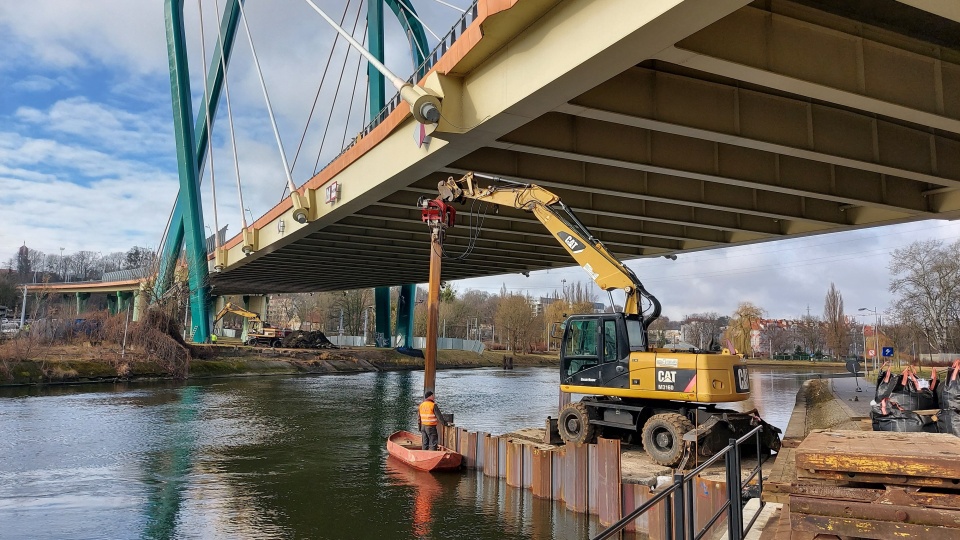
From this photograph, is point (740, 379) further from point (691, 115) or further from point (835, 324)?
point (835, 324)

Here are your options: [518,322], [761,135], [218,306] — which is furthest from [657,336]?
[761,135]

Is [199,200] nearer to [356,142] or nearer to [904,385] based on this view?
[356,142]

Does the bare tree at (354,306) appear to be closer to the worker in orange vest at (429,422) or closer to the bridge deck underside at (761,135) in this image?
the bridge deck underside at (761,135)

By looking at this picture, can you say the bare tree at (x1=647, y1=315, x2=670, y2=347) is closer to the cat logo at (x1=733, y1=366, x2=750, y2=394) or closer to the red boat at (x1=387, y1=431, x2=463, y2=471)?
the cat logo at (x1=733, y1=366, x2=750, y2=394)

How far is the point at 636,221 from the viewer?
24.4m

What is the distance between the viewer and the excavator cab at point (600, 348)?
13.8 meters

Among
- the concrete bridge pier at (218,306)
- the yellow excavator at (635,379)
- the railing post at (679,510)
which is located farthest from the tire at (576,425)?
the concrete bridge pier at (218,306)

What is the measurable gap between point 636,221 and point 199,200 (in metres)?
36.2

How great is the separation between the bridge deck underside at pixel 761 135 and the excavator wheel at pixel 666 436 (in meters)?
5.46

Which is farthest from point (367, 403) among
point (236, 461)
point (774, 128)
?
point (774, 128)

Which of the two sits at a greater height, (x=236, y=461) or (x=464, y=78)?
(x=464, y=78)

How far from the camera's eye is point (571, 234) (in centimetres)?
1466

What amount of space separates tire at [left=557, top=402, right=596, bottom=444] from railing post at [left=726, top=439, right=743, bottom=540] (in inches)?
329

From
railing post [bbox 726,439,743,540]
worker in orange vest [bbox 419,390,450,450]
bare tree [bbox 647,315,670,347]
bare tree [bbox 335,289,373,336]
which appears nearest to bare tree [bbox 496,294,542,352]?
bare tree [bbox 647,315,670,347]
